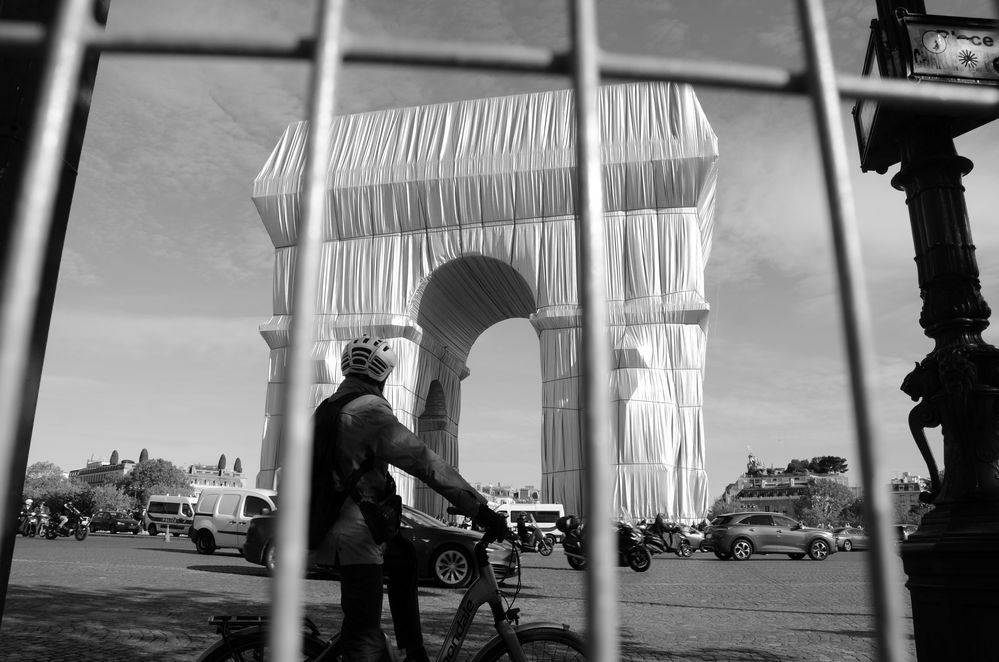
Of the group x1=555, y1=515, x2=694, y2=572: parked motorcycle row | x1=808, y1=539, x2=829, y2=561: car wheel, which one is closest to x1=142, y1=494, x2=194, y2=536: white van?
x1=555, y1=515, x2=694, y2=572: parked motorcycle row

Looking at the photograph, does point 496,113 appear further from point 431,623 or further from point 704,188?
point 431,623

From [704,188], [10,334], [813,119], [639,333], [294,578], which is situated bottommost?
[294,578]

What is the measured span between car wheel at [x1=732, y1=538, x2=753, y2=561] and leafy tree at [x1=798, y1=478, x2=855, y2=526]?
247 feet

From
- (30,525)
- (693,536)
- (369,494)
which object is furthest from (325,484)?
(30,525)

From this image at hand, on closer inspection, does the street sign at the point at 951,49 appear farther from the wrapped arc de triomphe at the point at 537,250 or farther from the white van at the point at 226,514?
the wrapped arc de triomphe at the point at 537,250

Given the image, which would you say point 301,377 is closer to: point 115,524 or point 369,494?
point 369,494

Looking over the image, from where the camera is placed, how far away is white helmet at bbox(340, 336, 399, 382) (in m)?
2.73

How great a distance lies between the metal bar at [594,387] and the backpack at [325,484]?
1728mm

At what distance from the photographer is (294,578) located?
0.83 m

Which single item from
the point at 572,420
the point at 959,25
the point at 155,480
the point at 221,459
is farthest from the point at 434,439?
the point at 221,459

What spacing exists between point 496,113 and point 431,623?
86.4 feet

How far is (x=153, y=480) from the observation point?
89.0 m

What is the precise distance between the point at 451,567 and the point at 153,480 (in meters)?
89.2

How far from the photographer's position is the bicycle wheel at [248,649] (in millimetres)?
2668
